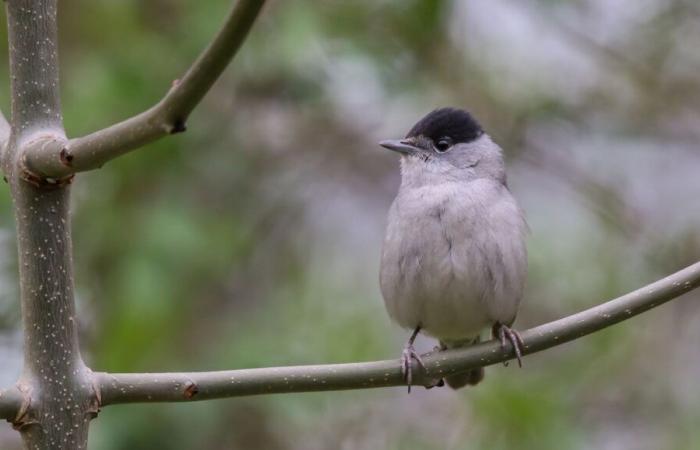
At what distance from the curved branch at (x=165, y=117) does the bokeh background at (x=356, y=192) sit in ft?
10.4

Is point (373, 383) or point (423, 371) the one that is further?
point (423, 371)

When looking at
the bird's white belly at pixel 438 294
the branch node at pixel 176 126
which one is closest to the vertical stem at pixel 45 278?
the branch node at pixel 176 126

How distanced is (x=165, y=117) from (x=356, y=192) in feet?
20.4

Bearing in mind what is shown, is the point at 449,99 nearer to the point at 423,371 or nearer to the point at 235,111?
the point at 235,111

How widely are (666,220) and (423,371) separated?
4969mm

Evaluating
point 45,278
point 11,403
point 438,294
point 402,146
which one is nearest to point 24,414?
point 11,403

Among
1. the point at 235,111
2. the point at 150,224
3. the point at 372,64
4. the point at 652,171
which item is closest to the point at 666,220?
the point at 652,171

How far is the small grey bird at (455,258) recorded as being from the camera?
12.6 ft

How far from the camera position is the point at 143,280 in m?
5.18

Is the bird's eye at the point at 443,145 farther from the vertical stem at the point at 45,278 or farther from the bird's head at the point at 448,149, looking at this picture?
the vertical stem at the point at 45,278

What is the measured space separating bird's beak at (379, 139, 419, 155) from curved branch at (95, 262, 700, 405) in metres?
1.95

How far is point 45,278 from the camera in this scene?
1.97m

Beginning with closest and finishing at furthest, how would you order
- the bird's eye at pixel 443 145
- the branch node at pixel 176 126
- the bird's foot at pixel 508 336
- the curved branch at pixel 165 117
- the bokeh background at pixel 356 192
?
the curved branch at pixel 165 117
the branch node at pixel 176 126
the bird's foot at pixel 508 336
the bird's eye at pixel 443 145
the bokeh background at pixel 356 192

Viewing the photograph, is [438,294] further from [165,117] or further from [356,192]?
[356,192]
